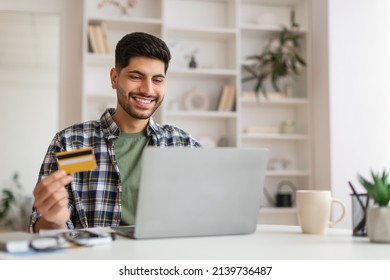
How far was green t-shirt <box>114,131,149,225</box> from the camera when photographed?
5.63ft

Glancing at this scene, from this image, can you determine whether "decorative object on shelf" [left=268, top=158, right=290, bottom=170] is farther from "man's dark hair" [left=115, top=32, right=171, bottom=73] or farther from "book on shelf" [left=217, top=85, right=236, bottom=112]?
"man's dark hair" [left=115, top=32, right=171, bottom=73]

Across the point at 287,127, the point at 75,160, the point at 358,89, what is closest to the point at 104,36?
the point at 287,127

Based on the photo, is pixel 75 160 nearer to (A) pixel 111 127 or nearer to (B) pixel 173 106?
(A) pixel 111 127

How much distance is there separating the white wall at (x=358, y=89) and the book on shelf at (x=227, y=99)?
74 cm

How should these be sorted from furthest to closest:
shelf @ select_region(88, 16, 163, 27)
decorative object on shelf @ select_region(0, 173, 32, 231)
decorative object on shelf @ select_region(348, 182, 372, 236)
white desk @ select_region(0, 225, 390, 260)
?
shelf @ select_region(88, 16, 163, 27) → decorative object on shelf @ select_region(0, 173, 32, 231) → decorative object on shelf @ select_region(348, 182, 372, 236) → white desk @ select_region(0, 225, 390, 260)

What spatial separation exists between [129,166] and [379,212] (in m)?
0.91

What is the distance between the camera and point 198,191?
1156 millimetres

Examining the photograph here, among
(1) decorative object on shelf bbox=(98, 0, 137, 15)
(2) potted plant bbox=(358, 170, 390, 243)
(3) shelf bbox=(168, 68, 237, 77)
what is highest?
(1) decorative object on shelf bbox=(98, 0, 137, 15)

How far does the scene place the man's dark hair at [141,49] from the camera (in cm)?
172

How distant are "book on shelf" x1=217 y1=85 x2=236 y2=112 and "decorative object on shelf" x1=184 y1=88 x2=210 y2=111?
0.13 m

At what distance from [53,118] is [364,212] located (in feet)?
9.67

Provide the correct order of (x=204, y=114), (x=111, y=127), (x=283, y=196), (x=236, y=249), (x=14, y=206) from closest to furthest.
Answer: (x=236, y=249) < (x=111, y=127) < (x=14, y=206) < (x=204, y=114) < (x=283, y=196)

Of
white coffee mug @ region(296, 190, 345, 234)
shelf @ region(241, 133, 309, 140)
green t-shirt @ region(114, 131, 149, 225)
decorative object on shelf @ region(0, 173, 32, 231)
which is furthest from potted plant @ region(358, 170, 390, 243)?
decorative object on shelf @ region(0, 173, 32, 231)
